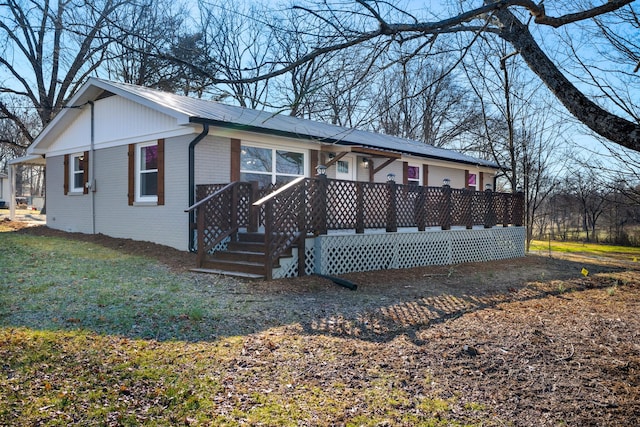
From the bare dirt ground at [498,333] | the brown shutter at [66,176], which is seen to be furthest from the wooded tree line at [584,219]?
the brown shutter at [66,176]

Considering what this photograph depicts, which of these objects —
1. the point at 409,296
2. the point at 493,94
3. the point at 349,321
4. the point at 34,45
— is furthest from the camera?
the point at 34,45

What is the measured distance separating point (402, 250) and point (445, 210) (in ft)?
6.36

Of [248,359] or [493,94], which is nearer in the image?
[248,359]

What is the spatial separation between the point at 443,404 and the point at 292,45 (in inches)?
136

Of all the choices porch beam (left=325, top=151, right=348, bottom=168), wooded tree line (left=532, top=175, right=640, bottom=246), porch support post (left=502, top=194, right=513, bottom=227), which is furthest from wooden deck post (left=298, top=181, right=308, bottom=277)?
wooded tree line (left=532, top=175, right=640, bottom=246)

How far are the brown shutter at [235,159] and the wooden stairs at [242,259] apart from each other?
1855mm

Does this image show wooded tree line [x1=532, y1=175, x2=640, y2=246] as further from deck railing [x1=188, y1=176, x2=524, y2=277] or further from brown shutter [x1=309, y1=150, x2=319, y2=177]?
brown shutter [x1=309, y1=150, x2=319, y2=177]

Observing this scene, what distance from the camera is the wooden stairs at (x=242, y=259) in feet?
25.5

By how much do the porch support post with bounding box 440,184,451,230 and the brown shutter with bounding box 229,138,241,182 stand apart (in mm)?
4931

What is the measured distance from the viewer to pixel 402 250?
10.2 m

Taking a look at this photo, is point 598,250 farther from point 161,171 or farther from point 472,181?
point 161,171

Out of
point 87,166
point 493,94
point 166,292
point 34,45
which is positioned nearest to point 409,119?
point 493,94

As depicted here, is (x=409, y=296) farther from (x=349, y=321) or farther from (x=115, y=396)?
(x=115, y=396)

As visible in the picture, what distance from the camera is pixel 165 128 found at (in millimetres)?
10445
